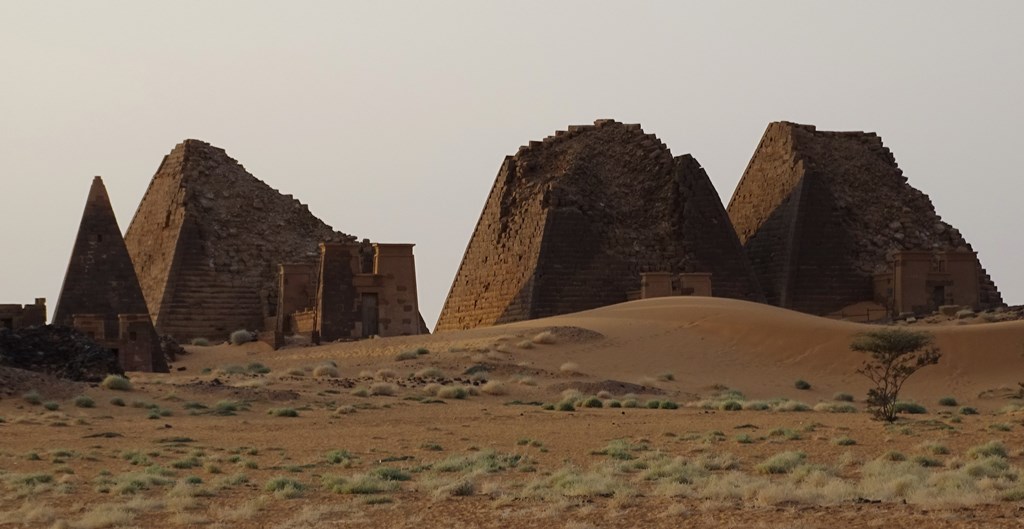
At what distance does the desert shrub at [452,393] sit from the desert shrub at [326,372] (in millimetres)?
4958

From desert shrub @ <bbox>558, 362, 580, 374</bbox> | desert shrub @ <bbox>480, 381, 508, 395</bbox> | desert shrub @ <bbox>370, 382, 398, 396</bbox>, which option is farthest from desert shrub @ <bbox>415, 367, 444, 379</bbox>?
desert shrub @ <bbox>370, 382, 398, 396</bbox>

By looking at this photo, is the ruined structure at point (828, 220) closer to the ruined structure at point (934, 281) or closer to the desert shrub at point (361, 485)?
the ruined structure at point (934, 281)

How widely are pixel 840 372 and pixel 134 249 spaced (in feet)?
127

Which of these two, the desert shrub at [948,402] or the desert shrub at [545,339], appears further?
the desert shrub at [545,339]

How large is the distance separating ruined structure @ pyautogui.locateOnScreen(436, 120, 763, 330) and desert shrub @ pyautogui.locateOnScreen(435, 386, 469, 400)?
77.2ft

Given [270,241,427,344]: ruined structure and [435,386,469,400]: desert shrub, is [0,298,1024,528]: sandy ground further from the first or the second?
[270,241,427,344]: ruined structure

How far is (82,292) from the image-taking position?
149 feet

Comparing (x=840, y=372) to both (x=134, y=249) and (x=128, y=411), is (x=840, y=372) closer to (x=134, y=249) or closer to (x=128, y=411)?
(x=128, y=411)

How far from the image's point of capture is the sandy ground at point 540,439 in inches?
631

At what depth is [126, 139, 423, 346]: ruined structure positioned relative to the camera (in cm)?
5166

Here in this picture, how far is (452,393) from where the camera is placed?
3319cm

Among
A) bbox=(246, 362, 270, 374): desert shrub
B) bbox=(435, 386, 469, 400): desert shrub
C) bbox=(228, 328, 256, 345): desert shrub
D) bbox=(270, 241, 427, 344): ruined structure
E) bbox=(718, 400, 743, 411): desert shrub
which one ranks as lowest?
bbox=(718, 400, 743, 411): desert shrub

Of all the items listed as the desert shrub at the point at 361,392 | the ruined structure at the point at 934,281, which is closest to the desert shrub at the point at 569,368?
the desert shrub at the point at 361,392

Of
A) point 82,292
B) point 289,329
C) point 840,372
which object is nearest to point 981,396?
point 840,372
